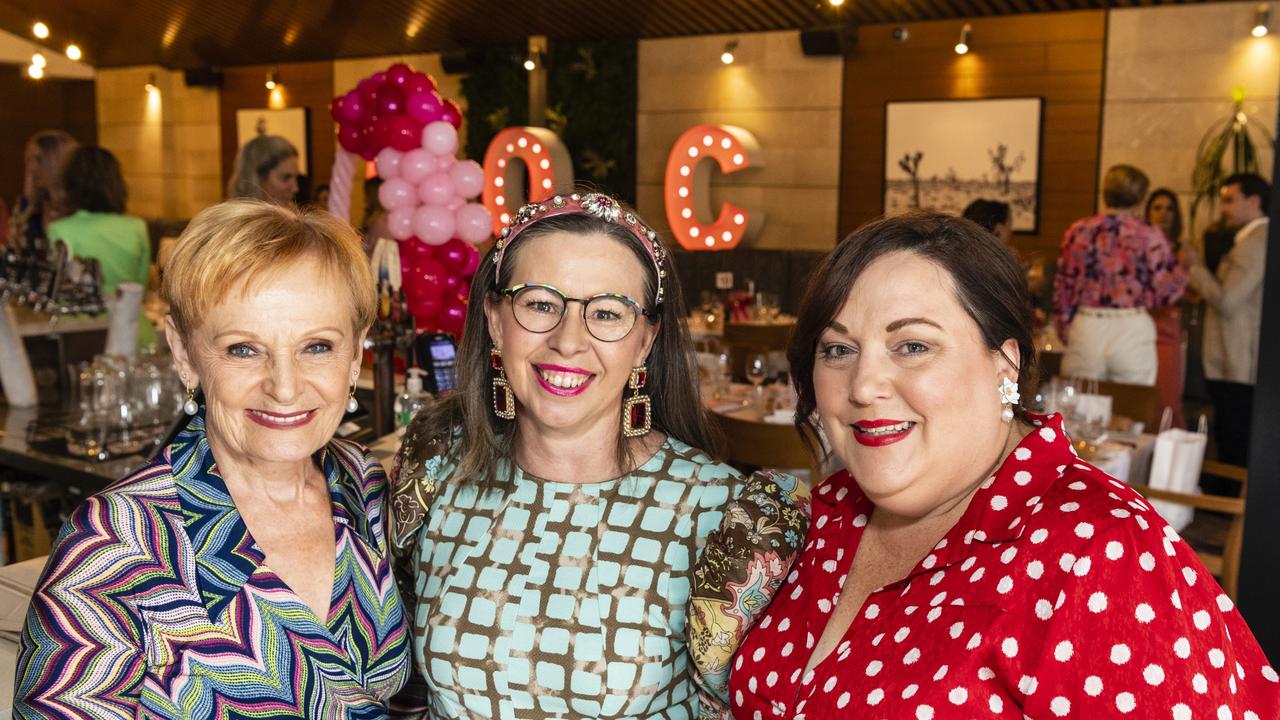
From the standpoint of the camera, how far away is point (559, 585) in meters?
1.76

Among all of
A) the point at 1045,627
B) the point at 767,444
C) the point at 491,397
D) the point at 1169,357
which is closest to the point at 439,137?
the point at 767,444

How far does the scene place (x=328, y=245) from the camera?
5.36 feet

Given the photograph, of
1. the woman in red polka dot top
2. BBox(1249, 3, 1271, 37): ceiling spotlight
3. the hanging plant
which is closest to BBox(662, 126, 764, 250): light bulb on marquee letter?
the hanging plant

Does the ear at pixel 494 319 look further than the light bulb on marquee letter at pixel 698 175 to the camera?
No

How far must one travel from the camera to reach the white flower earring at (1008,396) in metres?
1.49

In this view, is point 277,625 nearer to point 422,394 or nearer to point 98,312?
point 422,394

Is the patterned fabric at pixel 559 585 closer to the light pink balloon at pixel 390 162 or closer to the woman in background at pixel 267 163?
the light pink balloon at pixel 390 162

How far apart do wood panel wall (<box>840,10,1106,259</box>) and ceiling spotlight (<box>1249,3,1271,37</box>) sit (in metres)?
1.08

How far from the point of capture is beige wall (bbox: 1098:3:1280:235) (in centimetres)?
825

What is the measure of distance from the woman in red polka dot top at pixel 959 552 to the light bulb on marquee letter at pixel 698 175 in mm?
8443

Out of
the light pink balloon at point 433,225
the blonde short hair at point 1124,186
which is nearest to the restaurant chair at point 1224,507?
the blonde short hair at point 1124,186

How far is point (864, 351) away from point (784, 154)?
9.24m

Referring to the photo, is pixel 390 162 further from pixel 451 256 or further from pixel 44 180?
pixel 44 180

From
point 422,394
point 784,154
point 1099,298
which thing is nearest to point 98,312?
point 422,394
